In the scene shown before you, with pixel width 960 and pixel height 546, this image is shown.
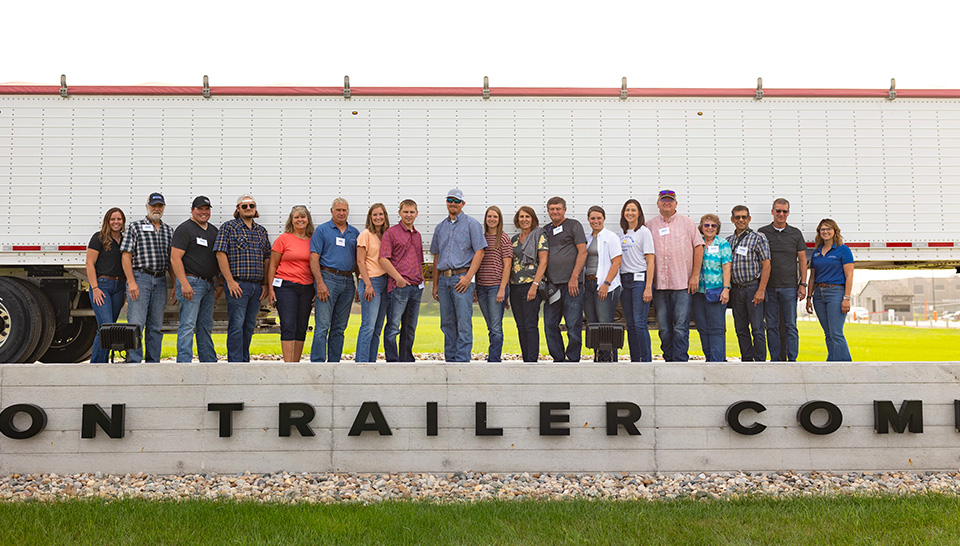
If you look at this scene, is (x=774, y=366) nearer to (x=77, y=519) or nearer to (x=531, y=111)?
(x=531, y=111)

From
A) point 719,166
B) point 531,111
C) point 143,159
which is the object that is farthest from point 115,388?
point 719,166

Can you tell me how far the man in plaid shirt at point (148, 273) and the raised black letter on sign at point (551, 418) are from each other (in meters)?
3.74

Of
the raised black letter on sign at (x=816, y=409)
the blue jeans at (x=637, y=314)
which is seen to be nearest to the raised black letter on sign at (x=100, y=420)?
the blue jeans at (x=637, y=314)

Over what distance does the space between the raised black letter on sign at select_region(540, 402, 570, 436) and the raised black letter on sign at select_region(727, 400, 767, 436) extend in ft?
4.51

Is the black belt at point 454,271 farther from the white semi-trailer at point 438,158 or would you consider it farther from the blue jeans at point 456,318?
the white semi-trailer at point 438,158

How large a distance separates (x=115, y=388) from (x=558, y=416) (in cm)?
376

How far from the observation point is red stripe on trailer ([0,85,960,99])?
7629mm

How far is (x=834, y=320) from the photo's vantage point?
6.79 m

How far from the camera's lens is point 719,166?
772 cm

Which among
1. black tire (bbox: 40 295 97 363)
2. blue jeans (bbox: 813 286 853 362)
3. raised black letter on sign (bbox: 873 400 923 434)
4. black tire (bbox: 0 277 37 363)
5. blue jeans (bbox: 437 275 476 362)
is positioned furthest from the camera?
black tire (bbox: 40 295 97 363)

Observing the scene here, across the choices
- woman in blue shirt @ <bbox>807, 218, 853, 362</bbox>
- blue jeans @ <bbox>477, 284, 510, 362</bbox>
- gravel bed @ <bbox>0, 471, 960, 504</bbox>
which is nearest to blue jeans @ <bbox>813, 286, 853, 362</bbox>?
woman in blue shirt @ <bbox>807, 218, 853, 362</bbox>

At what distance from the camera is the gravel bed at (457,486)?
4.71 metres

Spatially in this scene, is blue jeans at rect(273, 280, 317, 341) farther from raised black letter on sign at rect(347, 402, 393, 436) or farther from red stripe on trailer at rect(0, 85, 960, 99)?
red stripe on trailer at rect(0, 85, 960, 99)

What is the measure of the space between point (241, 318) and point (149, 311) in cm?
92
